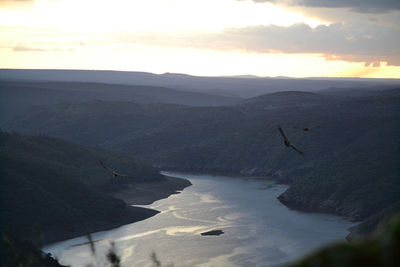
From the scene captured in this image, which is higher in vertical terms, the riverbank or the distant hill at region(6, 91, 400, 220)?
the distant hill at region(6, 91, 400, 220)

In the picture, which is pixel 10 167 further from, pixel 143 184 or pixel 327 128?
pixel 327 128

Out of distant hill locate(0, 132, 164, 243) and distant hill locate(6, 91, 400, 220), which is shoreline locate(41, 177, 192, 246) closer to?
distant hill locate(0, 132, 164, 243)

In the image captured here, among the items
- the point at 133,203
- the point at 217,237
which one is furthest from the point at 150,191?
the point at 217,237

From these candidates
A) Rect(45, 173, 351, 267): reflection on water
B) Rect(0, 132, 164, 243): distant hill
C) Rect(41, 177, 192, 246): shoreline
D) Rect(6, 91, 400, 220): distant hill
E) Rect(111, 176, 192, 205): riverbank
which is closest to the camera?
Rect(45, 173, 351, 267): reflection on water

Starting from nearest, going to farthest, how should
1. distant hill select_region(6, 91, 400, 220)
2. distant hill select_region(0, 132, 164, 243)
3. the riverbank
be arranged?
1. distant hill select_region(0, 132, 164, 243)
2. distant hill select_region(6, 91, 400, 220)
3. the riverbank

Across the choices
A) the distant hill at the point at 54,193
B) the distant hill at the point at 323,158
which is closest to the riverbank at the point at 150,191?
the distant hill at the point at 54,193

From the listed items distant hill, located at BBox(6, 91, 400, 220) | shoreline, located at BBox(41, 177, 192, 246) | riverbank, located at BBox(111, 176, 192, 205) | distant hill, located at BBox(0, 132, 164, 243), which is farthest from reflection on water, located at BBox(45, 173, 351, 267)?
distant hill, located at BBox(6, 91, 400, 220)

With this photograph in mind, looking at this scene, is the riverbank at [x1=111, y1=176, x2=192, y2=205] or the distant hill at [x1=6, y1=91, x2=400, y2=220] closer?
the distant hill at [x1=6, y1=91, x2=400, y2=220]

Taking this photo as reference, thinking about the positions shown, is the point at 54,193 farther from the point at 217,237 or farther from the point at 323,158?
the point at 323,158
